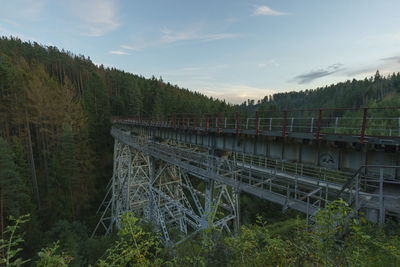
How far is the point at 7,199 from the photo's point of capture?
14.4 m

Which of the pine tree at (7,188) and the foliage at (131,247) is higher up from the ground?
the foliage at (131,247)

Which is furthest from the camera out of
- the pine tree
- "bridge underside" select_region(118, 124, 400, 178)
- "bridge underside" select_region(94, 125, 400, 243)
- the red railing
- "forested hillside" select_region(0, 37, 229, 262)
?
"forested hillside" select_region(0, 37, 229, 262)

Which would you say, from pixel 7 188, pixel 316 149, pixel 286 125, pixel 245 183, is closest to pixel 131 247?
pixel 245 183

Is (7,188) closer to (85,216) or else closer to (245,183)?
(85,216)

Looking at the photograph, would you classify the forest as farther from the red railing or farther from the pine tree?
the red railing

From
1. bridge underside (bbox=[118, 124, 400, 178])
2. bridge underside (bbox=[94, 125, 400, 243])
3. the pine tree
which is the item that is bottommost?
the pine tree

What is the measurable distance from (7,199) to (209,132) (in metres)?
17.3

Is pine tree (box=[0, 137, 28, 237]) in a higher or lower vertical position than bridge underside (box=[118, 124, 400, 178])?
lower

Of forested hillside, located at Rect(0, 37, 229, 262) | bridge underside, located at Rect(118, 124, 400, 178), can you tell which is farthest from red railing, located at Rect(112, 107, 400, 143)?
forested hillside, located at Rect(0, 37, 229, 262)

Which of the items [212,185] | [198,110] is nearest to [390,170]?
[212,185]

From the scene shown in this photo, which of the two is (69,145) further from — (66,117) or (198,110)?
(198,110)

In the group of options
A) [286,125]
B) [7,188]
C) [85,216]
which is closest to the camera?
[286,125]

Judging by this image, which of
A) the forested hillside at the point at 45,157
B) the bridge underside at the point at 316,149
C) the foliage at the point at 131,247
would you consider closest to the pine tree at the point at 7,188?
the forested hillside at the point at 45,157

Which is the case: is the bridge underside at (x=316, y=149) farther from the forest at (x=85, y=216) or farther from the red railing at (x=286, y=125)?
the forest at (x=85, y=216)
